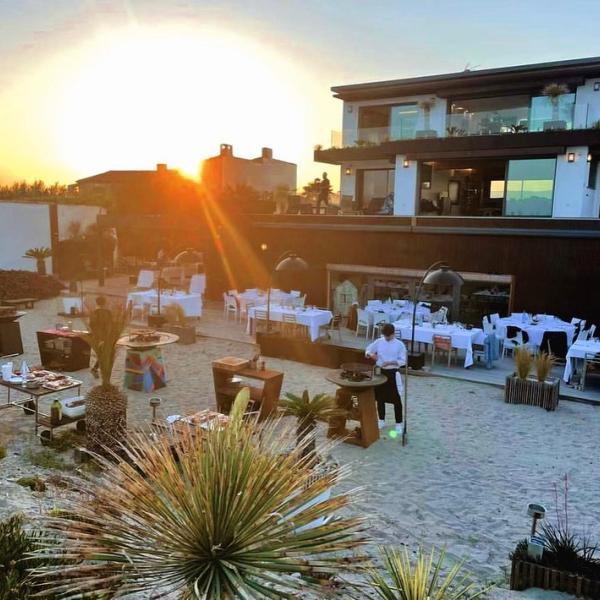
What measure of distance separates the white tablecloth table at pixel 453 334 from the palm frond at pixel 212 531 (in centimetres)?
1015

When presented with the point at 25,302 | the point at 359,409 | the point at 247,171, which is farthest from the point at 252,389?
the point at 247,171

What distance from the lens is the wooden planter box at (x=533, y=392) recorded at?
10.3 metres

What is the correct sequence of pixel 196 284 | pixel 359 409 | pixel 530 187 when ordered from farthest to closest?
pixel 196 284 → pixel 530 187 → pixel 359 409

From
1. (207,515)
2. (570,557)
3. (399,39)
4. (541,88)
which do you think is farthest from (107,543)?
(541,88)

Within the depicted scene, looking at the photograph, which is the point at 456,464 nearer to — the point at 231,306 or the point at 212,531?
the point at 212,531

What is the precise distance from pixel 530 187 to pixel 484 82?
4.74m

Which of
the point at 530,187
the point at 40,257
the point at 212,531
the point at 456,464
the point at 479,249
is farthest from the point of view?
the point at 40,257

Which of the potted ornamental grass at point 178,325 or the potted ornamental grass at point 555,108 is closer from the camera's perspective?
the potted ornamental grass at point 178,325

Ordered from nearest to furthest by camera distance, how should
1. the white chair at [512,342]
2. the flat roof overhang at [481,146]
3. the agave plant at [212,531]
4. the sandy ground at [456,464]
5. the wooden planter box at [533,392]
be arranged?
the agave plant at [212,531] < the sandy ground at [456,464] < the wooden planter box at [533,392] < the white chair at [512,342] < the flat roof overhang at [481,146]

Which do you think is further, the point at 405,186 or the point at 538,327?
the point at 405,186

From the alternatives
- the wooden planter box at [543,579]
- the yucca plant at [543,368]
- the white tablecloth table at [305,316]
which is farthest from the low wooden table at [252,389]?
the white tablecloth table at [305,316]

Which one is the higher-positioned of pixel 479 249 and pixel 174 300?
pixel 479 249

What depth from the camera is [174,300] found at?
56.6ft

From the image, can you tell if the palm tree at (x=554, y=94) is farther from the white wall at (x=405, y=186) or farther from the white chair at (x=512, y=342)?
the white chair at (x=512, y=342)
